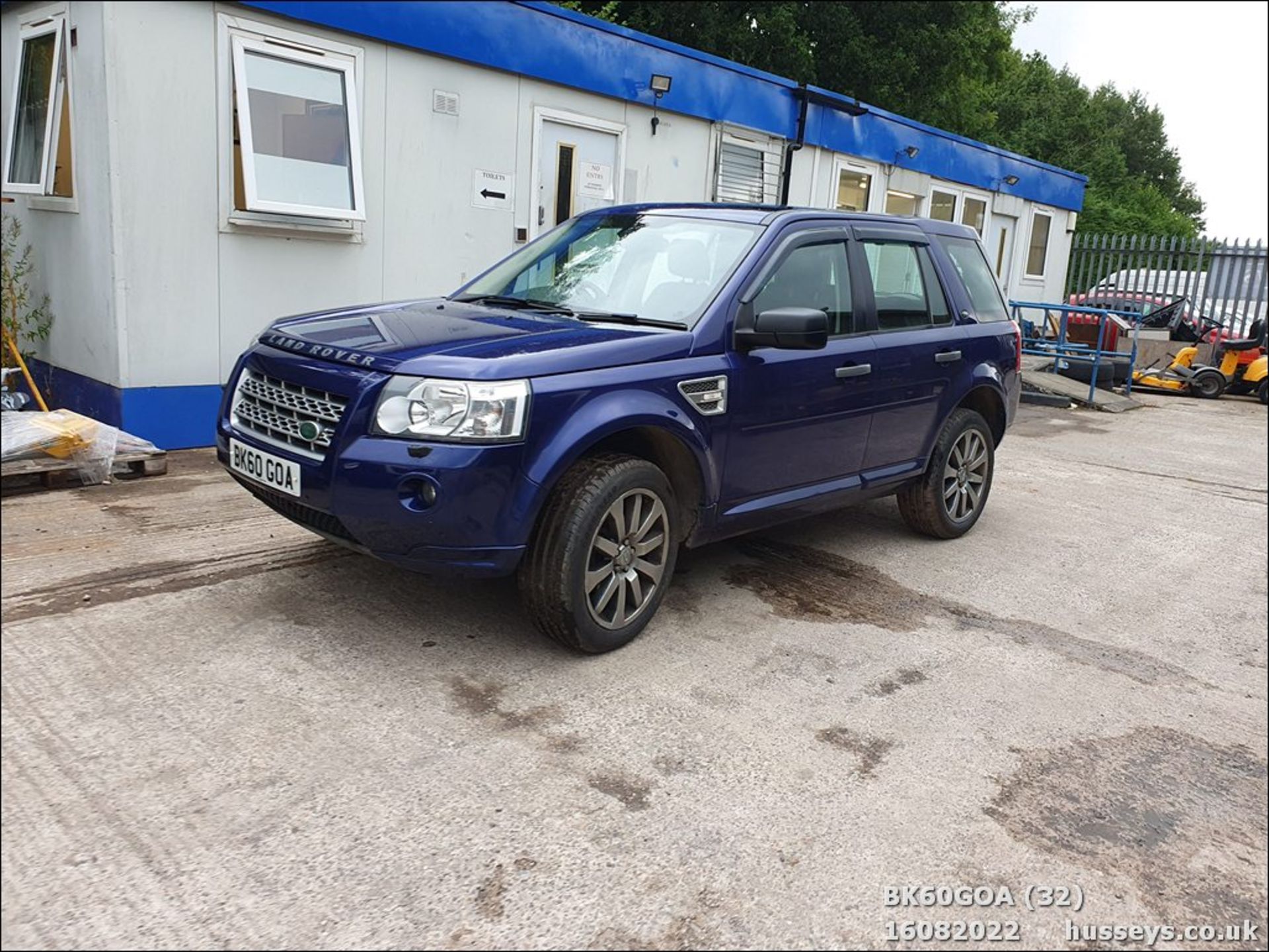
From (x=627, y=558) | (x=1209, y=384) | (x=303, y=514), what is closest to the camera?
(x=303, y=514)

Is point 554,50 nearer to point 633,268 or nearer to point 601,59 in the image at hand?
point 601,59

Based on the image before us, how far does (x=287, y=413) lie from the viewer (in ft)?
11.9

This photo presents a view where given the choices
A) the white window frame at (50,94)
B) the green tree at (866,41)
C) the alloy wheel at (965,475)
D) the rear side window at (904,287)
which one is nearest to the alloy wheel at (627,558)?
the rear side window at (904,287)

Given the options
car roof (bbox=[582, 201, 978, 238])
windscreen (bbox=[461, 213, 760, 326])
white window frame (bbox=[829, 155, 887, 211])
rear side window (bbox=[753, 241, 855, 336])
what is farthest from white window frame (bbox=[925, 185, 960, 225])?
windscreen (bbox=[461, 213, 760, 326])

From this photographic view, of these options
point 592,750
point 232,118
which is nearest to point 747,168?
point 232,118

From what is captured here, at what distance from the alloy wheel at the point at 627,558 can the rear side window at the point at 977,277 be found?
2862mm

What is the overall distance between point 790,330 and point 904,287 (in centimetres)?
159

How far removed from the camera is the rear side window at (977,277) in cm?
576

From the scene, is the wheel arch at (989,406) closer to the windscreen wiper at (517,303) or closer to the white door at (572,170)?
the windscreen wiper at (517,303)

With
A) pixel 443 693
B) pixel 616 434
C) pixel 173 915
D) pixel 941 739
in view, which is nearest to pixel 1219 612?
pixel 941 739

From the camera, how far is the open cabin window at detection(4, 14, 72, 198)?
6.26 metres

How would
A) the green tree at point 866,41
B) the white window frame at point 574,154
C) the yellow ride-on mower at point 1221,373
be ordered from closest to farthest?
the white window frame at point 574,154, the yellow ride-on mower at point 1221,373, the green tree at point 866,41

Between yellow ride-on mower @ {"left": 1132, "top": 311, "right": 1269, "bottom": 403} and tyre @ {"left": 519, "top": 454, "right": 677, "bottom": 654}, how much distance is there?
543 inches

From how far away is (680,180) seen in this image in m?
10.1
